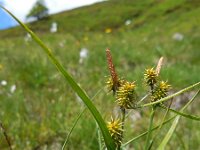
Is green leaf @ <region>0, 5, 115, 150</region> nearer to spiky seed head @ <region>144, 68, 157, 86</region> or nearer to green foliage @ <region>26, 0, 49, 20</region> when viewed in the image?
spiky seed head @ <region>144, 68, 157, 86</region>

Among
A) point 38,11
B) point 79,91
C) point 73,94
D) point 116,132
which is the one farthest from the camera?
point 38,11

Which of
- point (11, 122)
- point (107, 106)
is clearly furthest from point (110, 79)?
point (107, 106)

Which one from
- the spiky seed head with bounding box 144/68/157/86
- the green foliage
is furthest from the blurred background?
the green foliage

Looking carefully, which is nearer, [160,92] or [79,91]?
[79,91]

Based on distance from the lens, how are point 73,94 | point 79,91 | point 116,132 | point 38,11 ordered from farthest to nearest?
point 38,11, point 73,94, point 116,132, point 79,91

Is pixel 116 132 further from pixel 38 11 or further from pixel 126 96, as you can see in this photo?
pixel 38 11

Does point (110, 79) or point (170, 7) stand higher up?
point (170, 7)

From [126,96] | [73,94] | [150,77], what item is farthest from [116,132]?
[73,94]

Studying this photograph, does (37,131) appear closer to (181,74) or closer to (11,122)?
(11,122)

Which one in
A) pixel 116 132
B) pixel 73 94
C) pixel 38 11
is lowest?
pixel 116 132
